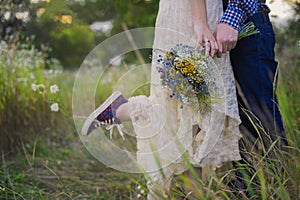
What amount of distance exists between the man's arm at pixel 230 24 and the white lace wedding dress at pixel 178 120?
0.09 meters

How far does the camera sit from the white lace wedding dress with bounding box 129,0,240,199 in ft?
5.35

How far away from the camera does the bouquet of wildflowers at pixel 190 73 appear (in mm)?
1541

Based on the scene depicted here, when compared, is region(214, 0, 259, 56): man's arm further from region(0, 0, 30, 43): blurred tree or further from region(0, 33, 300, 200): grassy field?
region(0, 0, 30, 43): blurred tree

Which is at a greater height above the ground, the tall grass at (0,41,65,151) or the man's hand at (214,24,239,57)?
the man's hand at (214,24,239,57)

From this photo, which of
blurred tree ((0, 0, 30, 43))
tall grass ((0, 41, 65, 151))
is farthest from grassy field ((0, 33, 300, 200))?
blurred tree ((0, 0, 30, 43))

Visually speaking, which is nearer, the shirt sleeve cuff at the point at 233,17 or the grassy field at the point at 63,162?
the shirt sleeve cuff at the point at 233,17

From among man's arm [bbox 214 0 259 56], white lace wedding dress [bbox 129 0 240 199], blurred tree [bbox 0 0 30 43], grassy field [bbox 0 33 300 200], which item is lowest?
grassy field [bbox 0 33 300 200]

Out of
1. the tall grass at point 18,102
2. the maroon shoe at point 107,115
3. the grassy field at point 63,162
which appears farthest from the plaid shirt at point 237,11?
the tall grass at point 18,102

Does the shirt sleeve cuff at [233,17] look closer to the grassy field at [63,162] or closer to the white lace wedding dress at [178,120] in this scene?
the white lace wedding dress at [178,120]

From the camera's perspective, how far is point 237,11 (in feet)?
5.10

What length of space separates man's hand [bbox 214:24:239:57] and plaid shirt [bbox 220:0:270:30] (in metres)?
0.02

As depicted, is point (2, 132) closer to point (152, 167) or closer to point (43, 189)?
point (43, 189)

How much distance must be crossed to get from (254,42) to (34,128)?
1.99m

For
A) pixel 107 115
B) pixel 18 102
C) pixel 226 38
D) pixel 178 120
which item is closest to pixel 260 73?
pixel 226 38
